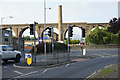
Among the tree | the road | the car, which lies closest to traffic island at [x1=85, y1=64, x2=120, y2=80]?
the road

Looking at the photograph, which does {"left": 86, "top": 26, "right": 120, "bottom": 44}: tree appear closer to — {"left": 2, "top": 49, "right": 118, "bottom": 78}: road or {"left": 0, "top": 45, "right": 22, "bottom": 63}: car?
{"left": 0, "top": 45, "right": 22, "bottom": 63}: car

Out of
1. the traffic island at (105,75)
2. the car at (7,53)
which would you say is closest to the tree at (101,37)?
the car at (7,53)

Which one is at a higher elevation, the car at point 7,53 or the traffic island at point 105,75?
the car at point 7,53

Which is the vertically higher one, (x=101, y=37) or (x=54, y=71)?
(x=101, y=37)

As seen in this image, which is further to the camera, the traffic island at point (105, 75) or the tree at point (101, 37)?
the tree at point (101, 37)

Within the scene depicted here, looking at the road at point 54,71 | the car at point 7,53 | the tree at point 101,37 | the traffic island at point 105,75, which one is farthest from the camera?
the tree at point 101,37

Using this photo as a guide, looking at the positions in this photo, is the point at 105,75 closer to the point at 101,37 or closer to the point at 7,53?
the point at 7,53

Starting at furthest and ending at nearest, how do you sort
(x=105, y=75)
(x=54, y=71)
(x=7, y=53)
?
(x=7, y=53)
(x=54, y=71)
(x=105, y=75)

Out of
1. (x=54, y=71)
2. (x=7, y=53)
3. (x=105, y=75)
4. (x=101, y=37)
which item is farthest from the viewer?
(x=101, y=37)

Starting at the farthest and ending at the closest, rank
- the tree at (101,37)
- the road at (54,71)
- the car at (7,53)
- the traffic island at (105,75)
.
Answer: the tree at (101,37), the car at (7,53), the road at (54,71), the traffic island at (105,75)

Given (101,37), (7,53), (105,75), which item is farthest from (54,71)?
(101,37)

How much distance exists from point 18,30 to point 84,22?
33470 millimetres

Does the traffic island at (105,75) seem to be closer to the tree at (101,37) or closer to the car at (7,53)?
the car at (7,53)

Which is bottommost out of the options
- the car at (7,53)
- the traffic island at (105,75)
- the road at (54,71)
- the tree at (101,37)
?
the road at (54,71)
